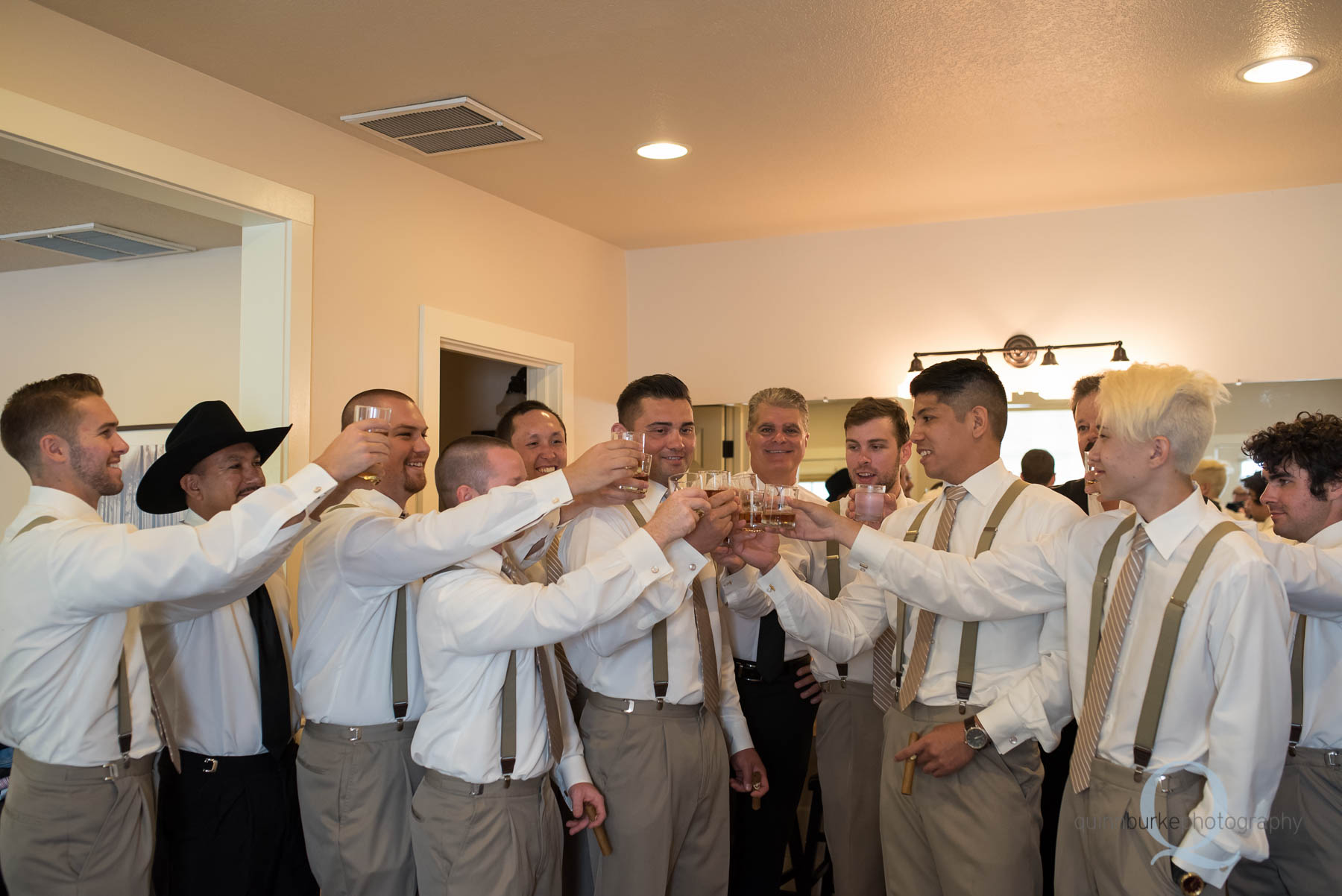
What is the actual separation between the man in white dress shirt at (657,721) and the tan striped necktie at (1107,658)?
37.1 inches

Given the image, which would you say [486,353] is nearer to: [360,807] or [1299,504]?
[360,807]

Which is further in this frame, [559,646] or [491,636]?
[559,646]

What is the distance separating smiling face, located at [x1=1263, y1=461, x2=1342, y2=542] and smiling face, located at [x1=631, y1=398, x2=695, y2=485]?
5.50ft

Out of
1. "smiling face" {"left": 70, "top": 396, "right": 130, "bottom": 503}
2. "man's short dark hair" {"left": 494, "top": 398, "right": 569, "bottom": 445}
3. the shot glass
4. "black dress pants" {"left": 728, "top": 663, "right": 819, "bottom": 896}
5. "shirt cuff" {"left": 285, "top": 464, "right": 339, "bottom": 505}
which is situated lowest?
"black dress pants" {"left": 728, "top": 663, "right": 819, "bottom": 896}

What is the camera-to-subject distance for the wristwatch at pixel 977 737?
253cm

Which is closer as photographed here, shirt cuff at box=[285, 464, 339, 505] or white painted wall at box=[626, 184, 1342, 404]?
shirt cuff at box=[285, 464, 339, 505]

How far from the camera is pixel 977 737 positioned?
99.5 inches

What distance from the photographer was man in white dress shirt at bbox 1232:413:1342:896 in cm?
267

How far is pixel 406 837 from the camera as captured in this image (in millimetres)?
2877

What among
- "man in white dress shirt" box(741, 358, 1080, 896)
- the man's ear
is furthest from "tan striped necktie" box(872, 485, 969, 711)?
the man's ear

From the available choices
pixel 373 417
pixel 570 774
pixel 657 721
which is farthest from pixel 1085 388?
pixel 373 417

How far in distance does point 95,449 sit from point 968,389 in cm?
228

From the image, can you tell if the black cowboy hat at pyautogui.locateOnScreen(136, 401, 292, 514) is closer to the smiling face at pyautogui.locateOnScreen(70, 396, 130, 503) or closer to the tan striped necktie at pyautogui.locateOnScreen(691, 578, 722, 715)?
the smiling face at pyautogui.locateOnScreen(70, 396, 130, 503)

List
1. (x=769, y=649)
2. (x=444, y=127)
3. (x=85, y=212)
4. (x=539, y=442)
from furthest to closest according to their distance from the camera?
(x=85, y=212)
(x=444, y=127)
(x=539, y=442)
(x=769, y=649)
